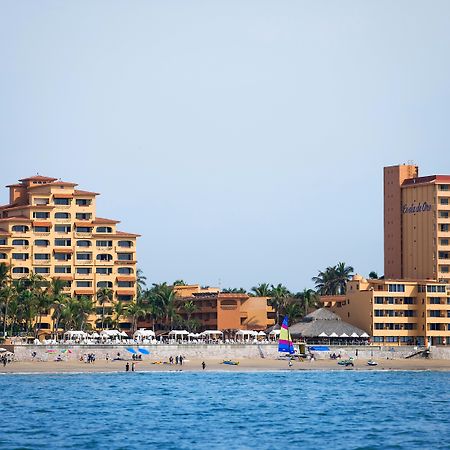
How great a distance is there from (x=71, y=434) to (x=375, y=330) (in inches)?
3677

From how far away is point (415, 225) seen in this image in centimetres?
19138

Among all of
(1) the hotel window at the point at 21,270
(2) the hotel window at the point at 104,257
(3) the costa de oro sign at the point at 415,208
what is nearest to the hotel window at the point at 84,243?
(2) the hotel window at the point at 104,257

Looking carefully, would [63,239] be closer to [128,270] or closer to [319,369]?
[128,270]

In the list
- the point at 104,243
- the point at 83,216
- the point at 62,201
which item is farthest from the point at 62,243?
the point at 104,243

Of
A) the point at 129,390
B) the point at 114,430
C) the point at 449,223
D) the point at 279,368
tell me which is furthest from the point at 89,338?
the point at 114,430

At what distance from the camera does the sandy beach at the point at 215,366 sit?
5782 inches

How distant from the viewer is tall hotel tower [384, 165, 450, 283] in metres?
187

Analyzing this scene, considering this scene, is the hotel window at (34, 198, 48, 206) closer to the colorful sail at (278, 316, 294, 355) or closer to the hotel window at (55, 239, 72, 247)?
the hotel window at (55, 239, 72, 247)

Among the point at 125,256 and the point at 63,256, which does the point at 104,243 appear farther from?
the point at 63,256

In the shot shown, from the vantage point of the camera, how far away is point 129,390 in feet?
410

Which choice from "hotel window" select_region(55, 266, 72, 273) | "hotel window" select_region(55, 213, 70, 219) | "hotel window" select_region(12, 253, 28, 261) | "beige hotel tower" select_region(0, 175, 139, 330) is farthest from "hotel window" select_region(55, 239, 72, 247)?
"hotel window" select_region(12, 253, 28, 261)

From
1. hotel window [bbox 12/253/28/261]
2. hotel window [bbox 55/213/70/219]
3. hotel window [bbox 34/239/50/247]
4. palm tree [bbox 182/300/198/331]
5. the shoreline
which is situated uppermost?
hotel window [bbox 55/213/70/219]

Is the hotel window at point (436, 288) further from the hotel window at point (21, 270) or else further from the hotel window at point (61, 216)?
the hotel window at point (21, 270)

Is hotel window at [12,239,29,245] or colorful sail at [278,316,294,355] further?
hotel window at [12,239,29,245]
